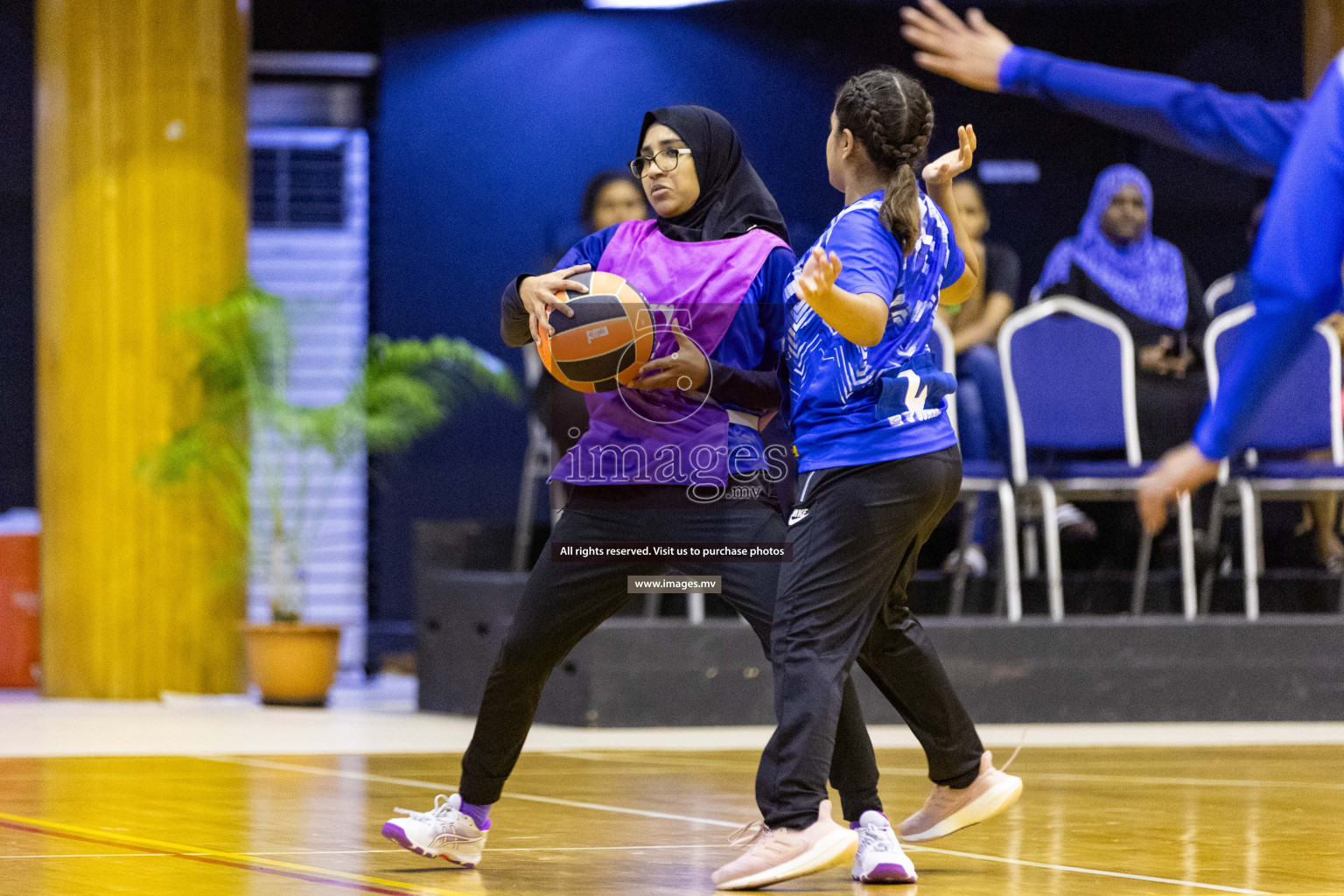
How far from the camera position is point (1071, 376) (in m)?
6.62

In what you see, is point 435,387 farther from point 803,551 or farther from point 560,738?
point 803,551

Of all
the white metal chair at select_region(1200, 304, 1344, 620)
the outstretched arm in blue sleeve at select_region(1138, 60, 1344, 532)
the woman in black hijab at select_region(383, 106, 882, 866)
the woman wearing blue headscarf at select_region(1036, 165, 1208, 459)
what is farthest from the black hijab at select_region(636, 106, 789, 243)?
the woman wearing blue headscarf at select_region(1036, 165, 1208, 459)

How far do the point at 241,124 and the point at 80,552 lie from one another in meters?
2.00

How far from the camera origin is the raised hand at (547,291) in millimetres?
3082

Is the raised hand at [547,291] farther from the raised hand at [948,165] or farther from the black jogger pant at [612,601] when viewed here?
the raised hand at [948,165]

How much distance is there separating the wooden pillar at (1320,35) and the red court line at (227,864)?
22.2ft

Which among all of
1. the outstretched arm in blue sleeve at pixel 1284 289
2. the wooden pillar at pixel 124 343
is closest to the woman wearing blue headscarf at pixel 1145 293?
the wooden pillar at pixel 124 343

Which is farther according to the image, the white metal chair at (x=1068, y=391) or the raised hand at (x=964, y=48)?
the white metal chair at (x=1068, y=391)

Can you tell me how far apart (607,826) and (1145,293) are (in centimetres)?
410

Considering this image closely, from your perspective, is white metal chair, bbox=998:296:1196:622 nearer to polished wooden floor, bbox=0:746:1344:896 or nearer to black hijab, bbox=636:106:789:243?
polished wooden floor, bbox=0:746:1344:896

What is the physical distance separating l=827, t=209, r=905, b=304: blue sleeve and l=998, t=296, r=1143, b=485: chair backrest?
3728 millimetres

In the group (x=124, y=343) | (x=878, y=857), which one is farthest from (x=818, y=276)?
(x=124, y=343)

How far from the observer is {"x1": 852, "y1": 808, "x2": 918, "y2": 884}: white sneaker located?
3.00 m

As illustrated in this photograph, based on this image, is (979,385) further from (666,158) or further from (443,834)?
(443,834)
